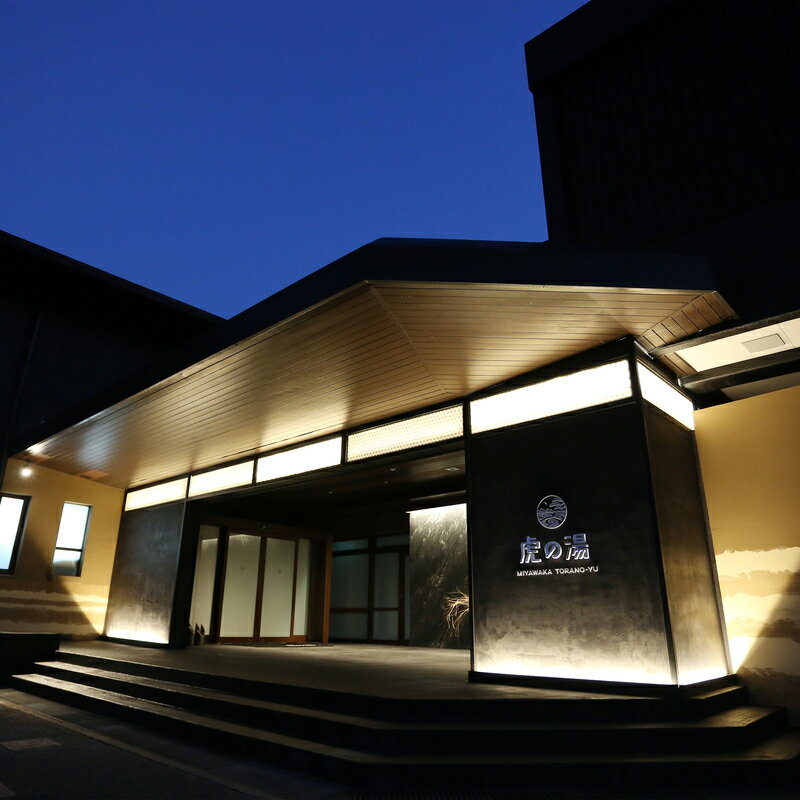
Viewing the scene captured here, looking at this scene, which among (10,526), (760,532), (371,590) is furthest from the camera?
(371,590)

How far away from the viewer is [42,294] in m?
10.8

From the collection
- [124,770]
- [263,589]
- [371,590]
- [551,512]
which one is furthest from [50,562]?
[551,512]

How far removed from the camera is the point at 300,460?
790 centimetres

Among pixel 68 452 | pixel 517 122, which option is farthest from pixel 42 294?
pixel 517 122

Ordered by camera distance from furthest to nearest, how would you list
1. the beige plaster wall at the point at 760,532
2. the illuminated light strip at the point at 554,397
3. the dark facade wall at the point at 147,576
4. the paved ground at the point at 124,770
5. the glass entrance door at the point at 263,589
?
the glass entrance door at the point at 263,589, the dark facade wall at the point at 147,576, the illuminated light strip at the point at 554,397, the beige plaster wall at the point at 760,532, the paved ground at the point at 124,770

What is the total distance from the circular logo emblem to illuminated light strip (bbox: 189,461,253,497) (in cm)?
491

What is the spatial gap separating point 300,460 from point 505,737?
4905mm

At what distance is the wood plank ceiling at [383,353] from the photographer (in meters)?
4.26

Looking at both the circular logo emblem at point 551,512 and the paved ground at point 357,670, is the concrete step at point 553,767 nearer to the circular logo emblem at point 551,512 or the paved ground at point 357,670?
the paved ground at point 357,670

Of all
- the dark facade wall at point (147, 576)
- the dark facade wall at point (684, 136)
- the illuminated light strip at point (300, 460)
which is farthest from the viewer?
the dark facade wall at point (147, 576)

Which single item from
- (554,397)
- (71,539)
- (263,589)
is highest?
(554,397)

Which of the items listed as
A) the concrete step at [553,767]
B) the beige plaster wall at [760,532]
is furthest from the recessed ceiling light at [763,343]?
the concrete step at [553,767]

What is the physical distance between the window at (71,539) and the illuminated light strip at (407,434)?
6.12 metres

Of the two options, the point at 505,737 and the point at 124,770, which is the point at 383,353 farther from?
the point at 124,770
